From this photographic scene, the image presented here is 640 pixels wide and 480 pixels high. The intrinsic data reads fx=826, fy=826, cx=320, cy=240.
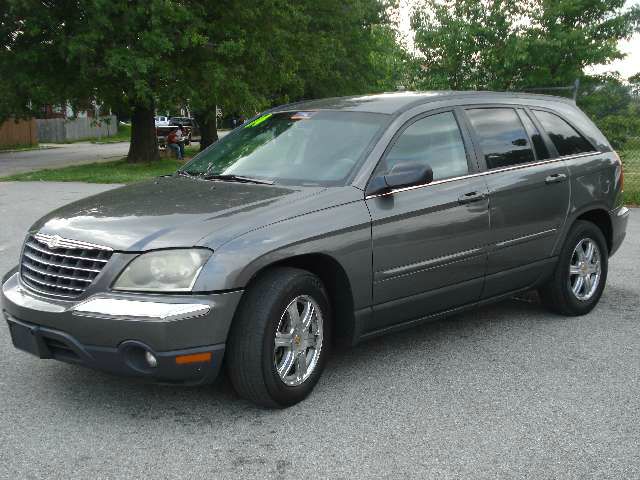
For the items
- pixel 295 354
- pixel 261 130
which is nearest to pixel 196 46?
pixel 261 130

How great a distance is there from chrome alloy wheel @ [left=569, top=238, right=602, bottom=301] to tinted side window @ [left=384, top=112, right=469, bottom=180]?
5.07 feet

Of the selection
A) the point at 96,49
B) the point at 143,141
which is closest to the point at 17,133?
the point at 143,141

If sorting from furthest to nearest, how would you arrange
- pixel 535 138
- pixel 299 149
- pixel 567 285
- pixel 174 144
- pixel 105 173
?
pixel 174 144, pixel 105 173, pixel 567 285, pixel 535 138, pixel 299 149

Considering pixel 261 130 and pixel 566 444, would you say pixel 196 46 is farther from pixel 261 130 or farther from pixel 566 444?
pixel 566 444

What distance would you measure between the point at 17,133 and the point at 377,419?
143ft

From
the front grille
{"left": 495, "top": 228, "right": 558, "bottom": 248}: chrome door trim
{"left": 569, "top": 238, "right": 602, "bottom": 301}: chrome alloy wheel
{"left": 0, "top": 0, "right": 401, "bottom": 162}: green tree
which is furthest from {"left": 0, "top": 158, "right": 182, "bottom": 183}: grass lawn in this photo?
the front grille

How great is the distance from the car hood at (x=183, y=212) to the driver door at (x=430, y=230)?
Result: 342 millimetres

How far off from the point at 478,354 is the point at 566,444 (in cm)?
150

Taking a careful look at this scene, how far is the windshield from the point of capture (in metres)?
4.90

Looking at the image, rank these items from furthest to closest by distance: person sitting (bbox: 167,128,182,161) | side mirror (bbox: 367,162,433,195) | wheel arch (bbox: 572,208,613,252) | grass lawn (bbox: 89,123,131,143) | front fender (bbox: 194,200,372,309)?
grass lawn (bbox: 89,123,131,143) < person sitting (bbox: 167,128,182,161) < wheel arch (bbox: 572,208,613,252) < side mirror (bbox: 367,162,433,195) < front fender (bbox: 194,200,372,309)

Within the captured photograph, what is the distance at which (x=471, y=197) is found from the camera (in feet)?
17.3

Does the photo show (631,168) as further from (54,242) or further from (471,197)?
(54,242)

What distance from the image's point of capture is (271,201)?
14.6 feet

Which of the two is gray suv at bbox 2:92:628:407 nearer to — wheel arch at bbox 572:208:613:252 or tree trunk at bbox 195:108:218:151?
wheel arch at bbox 572:208:613:252
